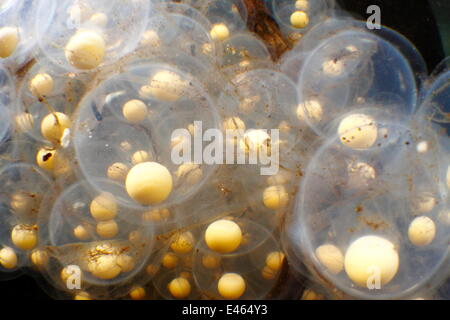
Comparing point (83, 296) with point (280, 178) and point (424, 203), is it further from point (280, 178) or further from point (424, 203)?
point (424, 203)

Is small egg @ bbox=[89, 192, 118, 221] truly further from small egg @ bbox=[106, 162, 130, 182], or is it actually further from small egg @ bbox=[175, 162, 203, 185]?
small egg @ bbox=[175, 162, 203, 185]

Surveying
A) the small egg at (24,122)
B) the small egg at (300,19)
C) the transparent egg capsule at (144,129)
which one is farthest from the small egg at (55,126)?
the small egg at (300,19)

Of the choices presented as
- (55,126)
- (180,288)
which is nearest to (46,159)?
(55,126)

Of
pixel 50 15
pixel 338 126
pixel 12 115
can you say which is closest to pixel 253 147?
pixel 338 126

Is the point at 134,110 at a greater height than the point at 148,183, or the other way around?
the point at 134,110

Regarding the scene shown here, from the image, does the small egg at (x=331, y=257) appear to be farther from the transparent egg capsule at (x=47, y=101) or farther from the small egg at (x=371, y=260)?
the transparent egg capsule at (x=47, y=101)

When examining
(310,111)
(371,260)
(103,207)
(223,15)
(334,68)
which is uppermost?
(223,15)

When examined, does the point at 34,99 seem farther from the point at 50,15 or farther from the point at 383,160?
the point at 383,160
